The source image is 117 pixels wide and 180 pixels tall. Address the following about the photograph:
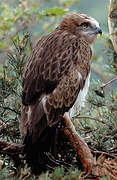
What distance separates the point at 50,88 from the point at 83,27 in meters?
1.15

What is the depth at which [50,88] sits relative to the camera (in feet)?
12.7

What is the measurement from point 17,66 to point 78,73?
0.60m

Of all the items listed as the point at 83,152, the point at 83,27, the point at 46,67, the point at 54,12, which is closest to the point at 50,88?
the point at 46,67

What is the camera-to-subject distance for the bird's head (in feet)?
15.3

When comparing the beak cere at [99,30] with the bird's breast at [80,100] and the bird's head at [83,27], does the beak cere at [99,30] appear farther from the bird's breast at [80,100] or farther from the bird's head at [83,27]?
the bird's breast at [80,100]

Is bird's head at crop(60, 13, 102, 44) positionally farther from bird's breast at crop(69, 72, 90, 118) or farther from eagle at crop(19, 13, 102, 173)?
bird's breast at crop(69, 72, 90, 118)

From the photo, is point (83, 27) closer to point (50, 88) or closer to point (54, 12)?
point (50, 88)

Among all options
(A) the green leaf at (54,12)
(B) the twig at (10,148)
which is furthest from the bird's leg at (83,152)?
(A) the green leaf at (54,12)

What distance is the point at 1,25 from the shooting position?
7.22m

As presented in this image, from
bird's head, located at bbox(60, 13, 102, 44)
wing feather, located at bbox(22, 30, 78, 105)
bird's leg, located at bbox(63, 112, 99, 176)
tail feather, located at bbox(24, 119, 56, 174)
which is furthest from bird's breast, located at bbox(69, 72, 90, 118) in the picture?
bird's leg, located at bbox(63, 112, 99, 176)

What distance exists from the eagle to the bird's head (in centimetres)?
11

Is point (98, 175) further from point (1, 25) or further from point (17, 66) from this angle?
point (1, 25)

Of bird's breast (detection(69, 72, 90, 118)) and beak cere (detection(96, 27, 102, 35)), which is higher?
beak cere (detection(96, 27, 102, 35))

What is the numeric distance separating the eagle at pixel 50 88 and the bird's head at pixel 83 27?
11cm
